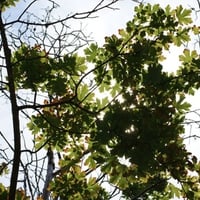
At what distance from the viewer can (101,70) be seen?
4.01 meters

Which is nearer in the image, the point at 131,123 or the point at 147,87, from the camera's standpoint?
the point at 131,123

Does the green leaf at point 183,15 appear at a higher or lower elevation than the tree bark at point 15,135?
higher

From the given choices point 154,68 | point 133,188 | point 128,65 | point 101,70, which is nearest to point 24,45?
point 101,70

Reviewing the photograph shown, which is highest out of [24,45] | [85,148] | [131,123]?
[24,45]

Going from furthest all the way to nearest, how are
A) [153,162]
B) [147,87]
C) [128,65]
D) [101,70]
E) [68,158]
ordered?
[68,158]
[101,70]
[128,65]
[147,87]
[153,162]

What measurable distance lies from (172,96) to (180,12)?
42.2 inches

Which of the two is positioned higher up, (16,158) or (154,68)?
(154,68)

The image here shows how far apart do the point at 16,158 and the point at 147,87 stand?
1.37m

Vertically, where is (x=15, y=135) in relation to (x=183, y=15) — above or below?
below

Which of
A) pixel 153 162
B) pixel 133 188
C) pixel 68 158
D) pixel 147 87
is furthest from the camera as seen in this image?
pixel 133 188

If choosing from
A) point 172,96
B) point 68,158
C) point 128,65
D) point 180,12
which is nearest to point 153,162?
point 172,96

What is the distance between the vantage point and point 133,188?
520 centimetres

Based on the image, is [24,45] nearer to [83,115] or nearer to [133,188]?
[83,115]

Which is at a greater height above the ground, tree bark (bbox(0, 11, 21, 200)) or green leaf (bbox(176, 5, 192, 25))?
green leaf (bbox(176, 5, 192, 25))
